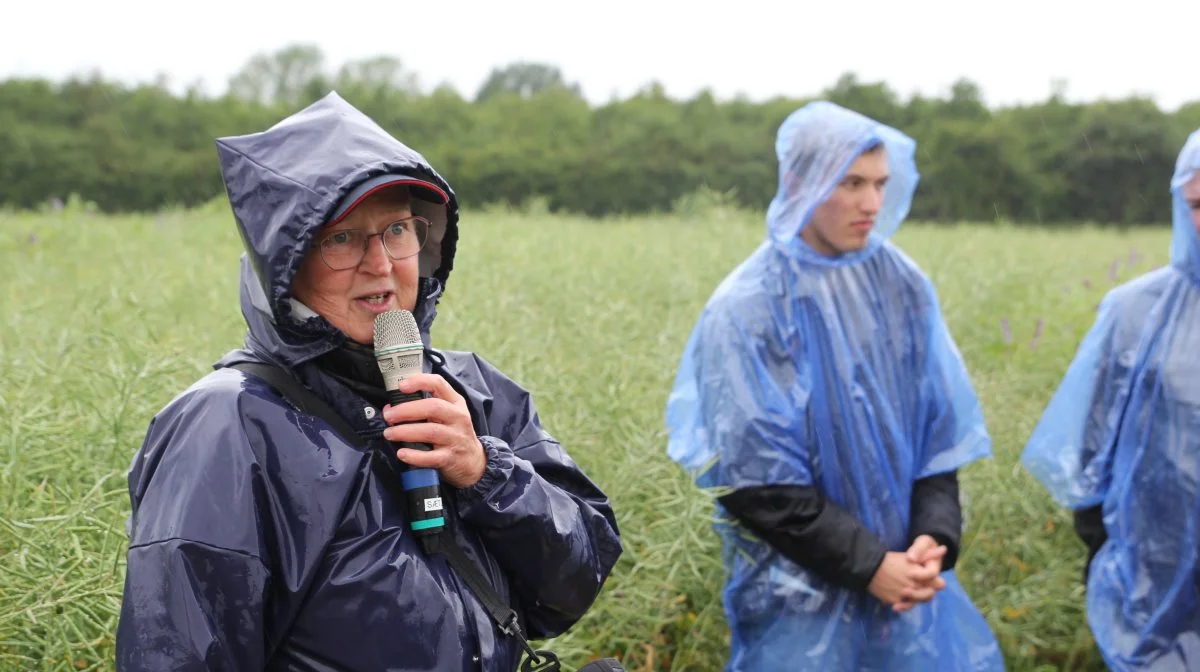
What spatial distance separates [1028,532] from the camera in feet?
14.8

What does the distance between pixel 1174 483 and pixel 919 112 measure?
558 inches

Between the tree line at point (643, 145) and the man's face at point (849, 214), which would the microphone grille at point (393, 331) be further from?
the tree line at point (643, 145)

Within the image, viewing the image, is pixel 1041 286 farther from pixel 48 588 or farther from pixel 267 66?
pixel 267 66

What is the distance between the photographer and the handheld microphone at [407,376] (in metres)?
1.52

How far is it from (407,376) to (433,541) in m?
0.23

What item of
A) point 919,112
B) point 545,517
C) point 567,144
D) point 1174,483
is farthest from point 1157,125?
point 545,517

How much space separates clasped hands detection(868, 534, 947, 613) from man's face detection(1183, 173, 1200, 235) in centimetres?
113

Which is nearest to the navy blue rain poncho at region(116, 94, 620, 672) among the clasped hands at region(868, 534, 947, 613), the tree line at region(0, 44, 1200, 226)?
the clasped hands at region(868, 534, 947, 613)

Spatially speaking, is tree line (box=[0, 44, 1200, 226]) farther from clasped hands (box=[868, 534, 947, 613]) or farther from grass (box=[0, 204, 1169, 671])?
clasped hands (box=[868, 534, 947, 613])

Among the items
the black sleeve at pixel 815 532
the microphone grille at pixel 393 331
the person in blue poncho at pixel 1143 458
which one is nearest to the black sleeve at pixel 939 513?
the black sleeve at pixel 815 532

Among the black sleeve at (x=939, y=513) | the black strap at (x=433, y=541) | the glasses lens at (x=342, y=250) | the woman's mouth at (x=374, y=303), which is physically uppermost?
the glasses lens at (x=342, y=250)

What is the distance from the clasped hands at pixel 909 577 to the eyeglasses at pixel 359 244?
177 cm

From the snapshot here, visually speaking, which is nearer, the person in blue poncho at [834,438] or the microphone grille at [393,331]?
the microphone grille at [393,331]

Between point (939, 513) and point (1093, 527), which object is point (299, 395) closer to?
point (939, 513)
